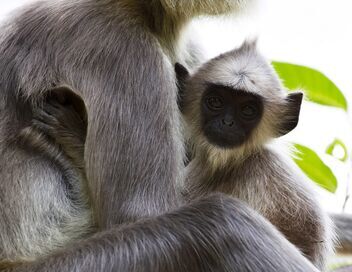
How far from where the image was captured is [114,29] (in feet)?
14.9

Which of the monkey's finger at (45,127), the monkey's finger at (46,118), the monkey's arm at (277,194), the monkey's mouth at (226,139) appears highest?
the monkey's finger at (46,118)

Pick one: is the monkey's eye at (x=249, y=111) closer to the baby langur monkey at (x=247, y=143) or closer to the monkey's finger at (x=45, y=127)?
the baby langur monkey at (x=247, y=143)

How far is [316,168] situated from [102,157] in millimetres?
1837

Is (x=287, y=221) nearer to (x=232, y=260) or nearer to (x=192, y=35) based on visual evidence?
(x=232, y=260)

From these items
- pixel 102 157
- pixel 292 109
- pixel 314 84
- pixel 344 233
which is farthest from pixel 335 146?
pixel 102 157

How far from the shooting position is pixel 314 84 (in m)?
5.81

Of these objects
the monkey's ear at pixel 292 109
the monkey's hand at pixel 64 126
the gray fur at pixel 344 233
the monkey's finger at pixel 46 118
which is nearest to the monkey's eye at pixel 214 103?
the monkey's ear at pixel 292 109

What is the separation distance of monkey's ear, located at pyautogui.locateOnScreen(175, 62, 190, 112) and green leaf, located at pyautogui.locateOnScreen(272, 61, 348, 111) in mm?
1039

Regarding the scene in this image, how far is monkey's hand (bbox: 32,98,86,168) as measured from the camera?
4473 mm

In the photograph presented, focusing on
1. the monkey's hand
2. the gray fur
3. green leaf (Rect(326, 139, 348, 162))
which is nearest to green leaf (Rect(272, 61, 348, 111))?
green leaf (Rect(326, 139, 348, 162))

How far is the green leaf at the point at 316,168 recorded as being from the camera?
18.6ft

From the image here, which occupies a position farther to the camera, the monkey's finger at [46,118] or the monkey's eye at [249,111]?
the monkey's eye at [249,111]

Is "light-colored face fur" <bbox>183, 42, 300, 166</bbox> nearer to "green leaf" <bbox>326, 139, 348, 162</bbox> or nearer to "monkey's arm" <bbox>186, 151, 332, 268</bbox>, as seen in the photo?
"monkey's arm" <bbox>186, 151, 332, 268</bbox>

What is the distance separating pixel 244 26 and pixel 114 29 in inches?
34.7
